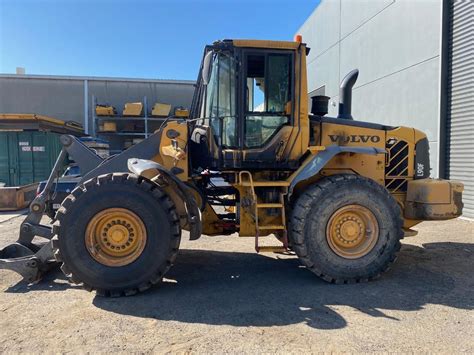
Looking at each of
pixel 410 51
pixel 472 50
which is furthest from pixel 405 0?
pixel 472 50

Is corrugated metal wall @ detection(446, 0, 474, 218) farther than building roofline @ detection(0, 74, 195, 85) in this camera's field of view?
No

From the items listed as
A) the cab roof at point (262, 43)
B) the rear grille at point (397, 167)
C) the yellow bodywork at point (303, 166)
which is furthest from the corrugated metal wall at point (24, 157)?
the rear grille at point (397, 167)

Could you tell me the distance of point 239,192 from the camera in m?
5.09

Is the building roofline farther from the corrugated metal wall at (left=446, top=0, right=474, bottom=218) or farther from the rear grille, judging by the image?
the rear grille

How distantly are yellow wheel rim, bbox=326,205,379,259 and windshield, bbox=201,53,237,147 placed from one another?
64.7 inches

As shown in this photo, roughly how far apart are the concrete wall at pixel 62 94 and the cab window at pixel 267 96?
68.2 ft

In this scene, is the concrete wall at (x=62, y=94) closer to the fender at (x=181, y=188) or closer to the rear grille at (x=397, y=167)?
the rear grille at (x=397, y=167)

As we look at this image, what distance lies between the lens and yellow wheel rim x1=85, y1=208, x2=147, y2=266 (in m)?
4.27

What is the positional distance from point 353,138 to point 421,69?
20.6 ft

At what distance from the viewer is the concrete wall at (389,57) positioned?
9883mm

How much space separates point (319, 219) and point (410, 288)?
137cm

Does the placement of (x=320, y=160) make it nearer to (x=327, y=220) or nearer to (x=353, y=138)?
(x=327, y=220)

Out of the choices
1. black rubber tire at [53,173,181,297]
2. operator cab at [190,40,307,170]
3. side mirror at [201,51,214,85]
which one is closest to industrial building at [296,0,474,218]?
operator cab at [190,40,307,170]

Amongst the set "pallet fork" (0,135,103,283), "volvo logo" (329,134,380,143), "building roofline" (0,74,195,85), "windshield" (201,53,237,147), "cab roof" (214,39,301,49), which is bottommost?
"pallet fork" (0,135,103,283)
